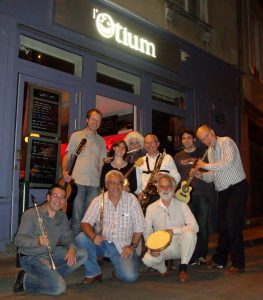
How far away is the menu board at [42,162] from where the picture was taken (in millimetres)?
6199

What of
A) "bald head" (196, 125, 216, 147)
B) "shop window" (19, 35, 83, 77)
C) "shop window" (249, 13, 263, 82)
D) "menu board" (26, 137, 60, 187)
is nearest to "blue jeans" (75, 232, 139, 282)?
"menu board" (26, 137, 60, 187)

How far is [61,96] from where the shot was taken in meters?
6.79

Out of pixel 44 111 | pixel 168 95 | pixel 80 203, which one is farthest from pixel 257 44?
pixel 80 203

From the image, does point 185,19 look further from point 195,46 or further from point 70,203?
point 70,203

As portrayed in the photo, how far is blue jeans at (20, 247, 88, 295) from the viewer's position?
4.11 meters

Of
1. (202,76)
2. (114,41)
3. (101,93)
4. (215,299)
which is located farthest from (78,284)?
(202,76)

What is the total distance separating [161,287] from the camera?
4.52 metres

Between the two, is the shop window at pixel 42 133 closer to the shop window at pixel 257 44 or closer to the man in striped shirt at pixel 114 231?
the man in striped shirt at pixel 114 231

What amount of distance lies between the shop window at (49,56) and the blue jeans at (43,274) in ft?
11.3

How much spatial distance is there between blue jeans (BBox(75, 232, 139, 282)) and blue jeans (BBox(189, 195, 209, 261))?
1446mm

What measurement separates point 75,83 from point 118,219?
10.2 feet

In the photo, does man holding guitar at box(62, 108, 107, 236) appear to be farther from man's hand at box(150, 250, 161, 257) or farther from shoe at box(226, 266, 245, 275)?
shoe at box(226, 266, 245, 275)

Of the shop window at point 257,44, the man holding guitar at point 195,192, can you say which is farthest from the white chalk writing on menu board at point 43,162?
the shop window at point 257,44

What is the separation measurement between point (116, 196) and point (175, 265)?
1.75 m
